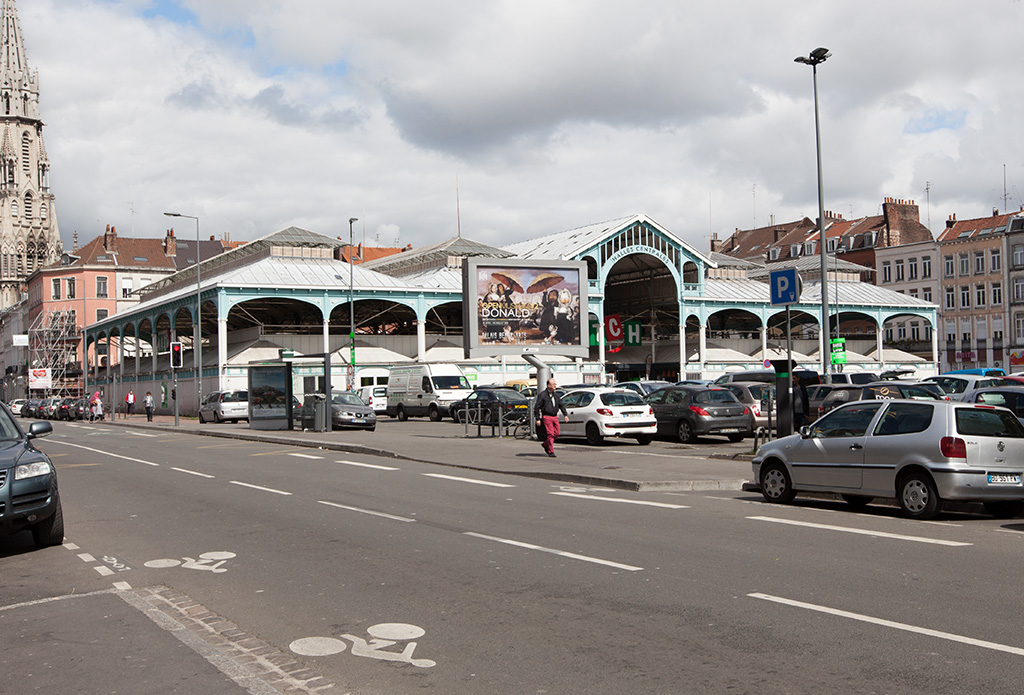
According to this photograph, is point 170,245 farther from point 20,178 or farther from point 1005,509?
point 1005,509

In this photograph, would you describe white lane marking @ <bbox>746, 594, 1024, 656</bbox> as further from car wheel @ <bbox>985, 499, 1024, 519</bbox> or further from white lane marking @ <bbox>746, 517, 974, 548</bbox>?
car wheel @ <bbox>985, 499, 1024, 519</bbox>

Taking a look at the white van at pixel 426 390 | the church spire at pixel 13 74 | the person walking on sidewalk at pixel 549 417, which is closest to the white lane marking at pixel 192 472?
the person walking on sidewalk at pixel 549 417

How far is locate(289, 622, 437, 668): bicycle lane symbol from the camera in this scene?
21.1ft

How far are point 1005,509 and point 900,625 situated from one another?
23.1 feet

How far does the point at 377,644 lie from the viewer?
6.72 metres

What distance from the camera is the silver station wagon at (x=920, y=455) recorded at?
11898 mm

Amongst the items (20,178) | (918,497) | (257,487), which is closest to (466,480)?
(257,487)

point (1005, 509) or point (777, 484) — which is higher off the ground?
point (777, 484)

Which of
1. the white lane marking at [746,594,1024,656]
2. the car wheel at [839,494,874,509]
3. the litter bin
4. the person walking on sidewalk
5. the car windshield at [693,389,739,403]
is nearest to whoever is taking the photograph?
the white lane marking at [746,594,1024,656]

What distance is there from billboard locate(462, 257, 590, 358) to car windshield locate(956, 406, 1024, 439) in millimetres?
19487

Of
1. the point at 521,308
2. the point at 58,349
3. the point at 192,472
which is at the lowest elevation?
Result: the point at 192,472

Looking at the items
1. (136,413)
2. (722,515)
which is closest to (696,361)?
(136,413)

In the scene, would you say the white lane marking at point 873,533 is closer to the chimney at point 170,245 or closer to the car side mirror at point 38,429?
the car side mirror at point 38,429

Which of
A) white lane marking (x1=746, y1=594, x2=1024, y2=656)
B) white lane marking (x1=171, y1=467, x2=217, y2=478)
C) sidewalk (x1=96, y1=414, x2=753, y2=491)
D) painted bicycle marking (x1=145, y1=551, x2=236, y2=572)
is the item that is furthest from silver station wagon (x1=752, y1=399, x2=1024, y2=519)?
white lane marking (x1=171, y1=467, x2=217, y2=478)
